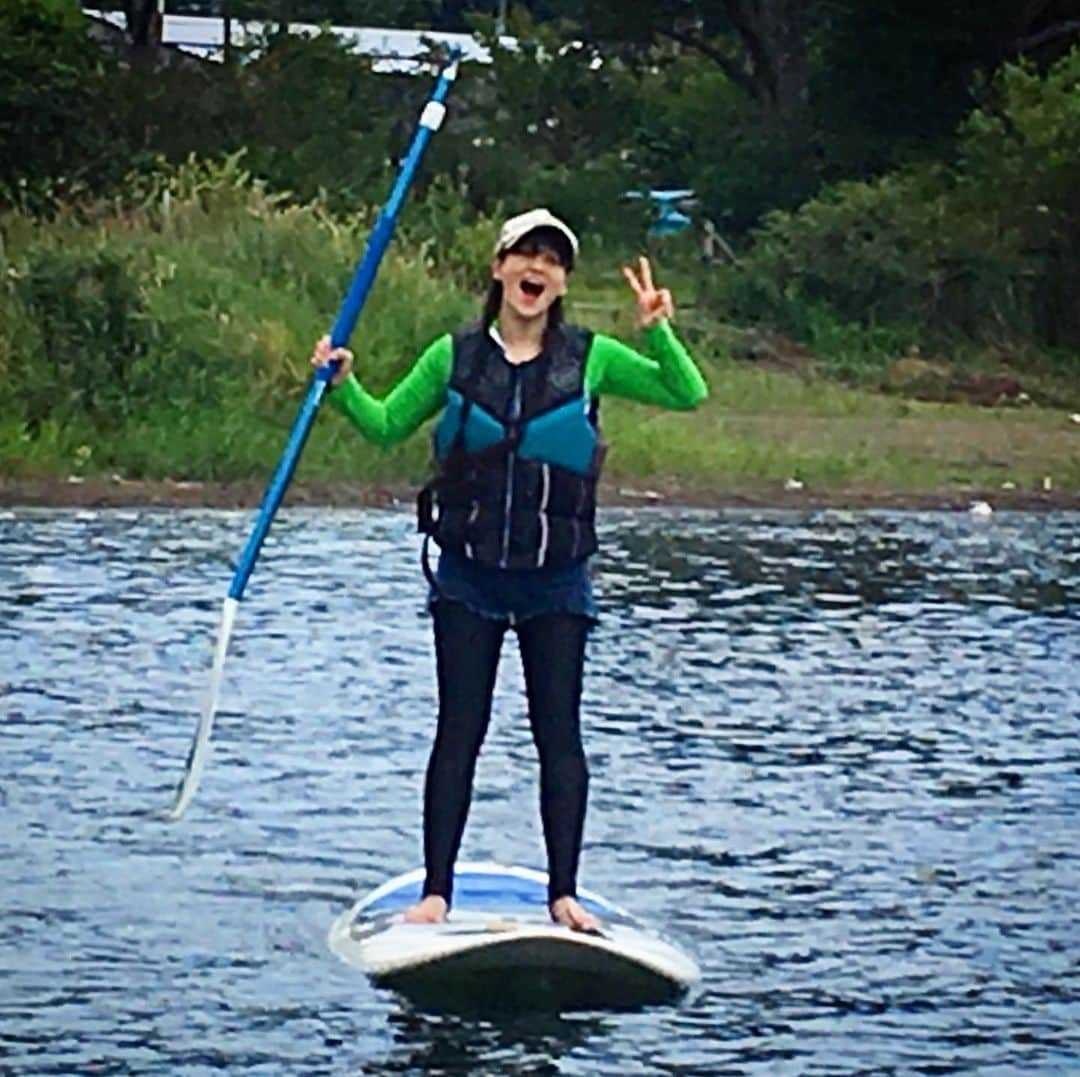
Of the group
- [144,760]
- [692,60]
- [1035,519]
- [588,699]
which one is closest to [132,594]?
[588,699]

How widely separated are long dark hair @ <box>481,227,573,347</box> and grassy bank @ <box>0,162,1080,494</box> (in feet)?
39.7

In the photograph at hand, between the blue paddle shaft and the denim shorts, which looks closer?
the denim shorts

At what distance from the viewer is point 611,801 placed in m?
11.4

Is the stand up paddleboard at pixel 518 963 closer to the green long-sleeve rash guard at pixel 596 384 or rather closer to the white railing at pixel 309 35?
the green long-sleeve rash guard at pixel 596 384

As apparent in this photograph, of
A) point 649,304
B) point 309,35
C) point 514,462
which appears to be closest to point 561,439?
point 514,462

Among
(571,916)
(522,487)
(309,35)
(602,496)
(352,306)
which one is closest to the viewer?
(522,487)

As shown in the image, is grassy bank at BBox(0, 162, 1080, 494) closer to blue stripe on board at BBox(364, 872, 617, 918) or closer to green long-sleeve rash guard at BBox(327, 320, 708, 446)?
blue stripe on board at BBox(364, 872, 617, 918)

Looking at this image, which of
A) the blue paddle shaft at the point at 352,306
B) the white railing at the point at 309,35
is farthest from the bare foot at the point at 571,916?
the white railing at the point at 309,35

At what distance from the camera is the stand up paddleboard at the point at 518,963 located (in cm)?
846

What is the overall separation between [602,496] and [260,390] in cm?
270

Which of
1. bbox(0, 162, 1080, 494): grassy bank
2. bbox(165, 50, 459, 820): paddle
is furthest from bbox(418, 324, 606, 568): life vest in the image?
bbox(0, 162, 1080, 494): grassy bank

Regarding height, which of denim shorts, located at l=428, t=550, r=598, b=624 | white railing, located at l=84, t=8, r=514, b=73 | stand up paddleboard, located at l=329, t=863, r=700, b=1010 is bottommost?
stand up paddleboard, located at l=329, t=863, r=700, b=1010

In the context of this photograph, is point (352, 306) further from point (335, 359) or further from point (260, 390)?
point (260, 390)

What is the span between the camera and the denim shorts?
8555mm
